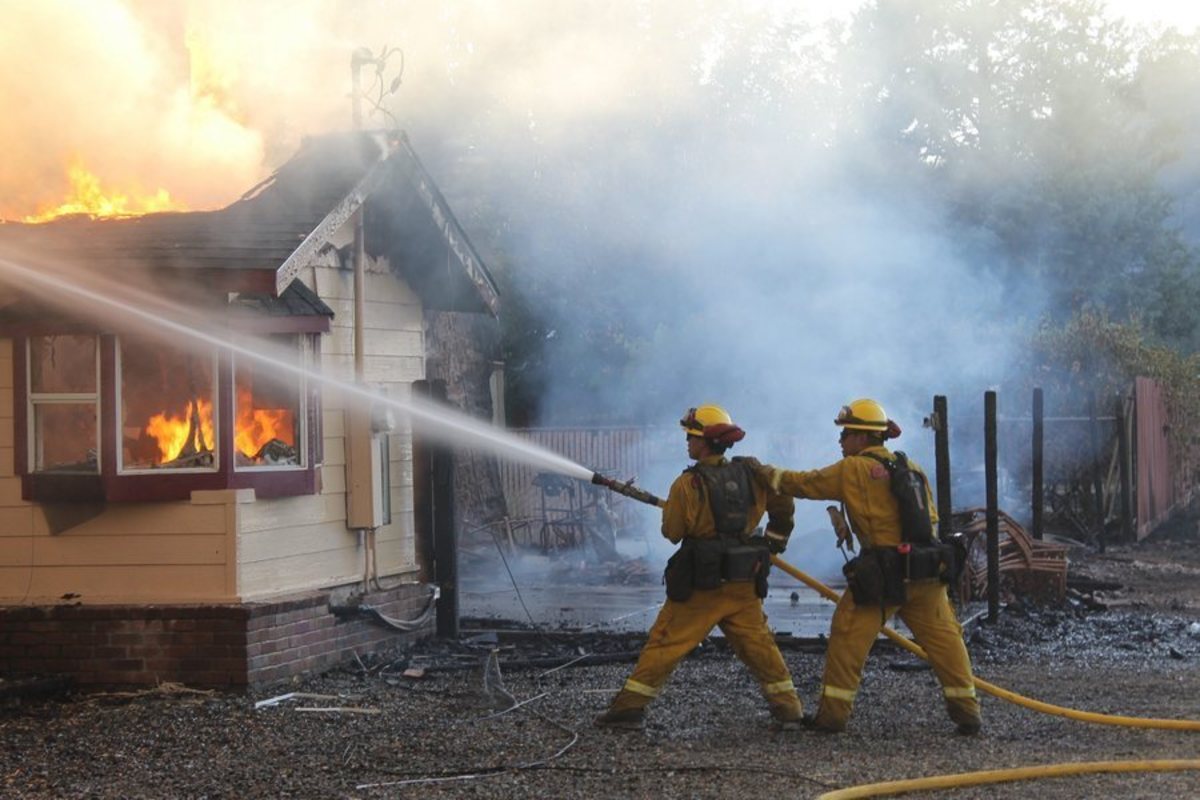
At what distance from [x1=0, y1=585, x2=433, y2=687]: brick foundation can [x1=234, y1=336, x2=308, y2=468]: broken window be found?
100cm

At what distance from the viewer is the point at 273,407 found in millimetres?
9484

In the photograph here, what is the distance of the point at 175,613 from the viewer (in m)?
8.75

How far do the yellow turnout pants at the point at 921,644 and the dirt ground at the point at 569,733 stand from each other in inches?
6.7

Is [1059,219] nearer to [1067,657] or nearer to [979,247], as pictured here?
[979,247]

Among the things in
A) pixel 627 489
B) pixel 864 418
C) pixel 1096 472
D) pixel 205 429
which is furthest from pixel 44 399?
pixel 1096 472

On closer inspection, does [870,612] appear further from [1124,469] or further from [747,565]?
[1124,469]

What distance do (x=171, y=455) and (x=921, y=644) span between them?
4.72 meters

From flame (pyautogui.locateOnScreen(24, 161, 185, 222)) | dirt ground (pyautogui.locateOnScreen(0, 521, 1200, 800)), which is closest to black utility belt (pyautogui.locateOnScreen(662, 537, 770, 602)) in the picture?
dirt ground (pyautogui.locateOnScreen(0, 521, 1200, 800))

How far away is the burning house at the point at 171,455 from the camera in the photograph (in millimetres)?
8719

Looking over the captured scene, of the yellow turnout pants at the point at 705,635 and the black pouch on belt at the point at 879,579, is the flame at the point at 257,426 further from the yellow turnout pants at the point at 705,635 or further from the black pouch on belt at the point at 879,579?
the black pouch on belt at the point at 879,579

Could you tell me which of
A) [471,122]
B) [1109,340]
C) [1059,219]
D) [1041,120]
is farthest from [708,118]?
[1041,120]

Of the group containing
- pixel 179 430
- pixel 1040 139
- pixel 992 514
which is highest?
pixel 1040 139

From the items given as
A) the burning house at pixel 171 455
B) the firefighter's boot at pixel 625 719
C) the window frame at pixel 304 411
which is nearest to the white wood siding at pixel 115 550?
the burning house at pixel 171 455

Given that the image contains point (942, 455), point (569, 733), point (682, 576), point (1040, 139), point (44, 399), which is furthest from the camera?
point (1040, 139)
